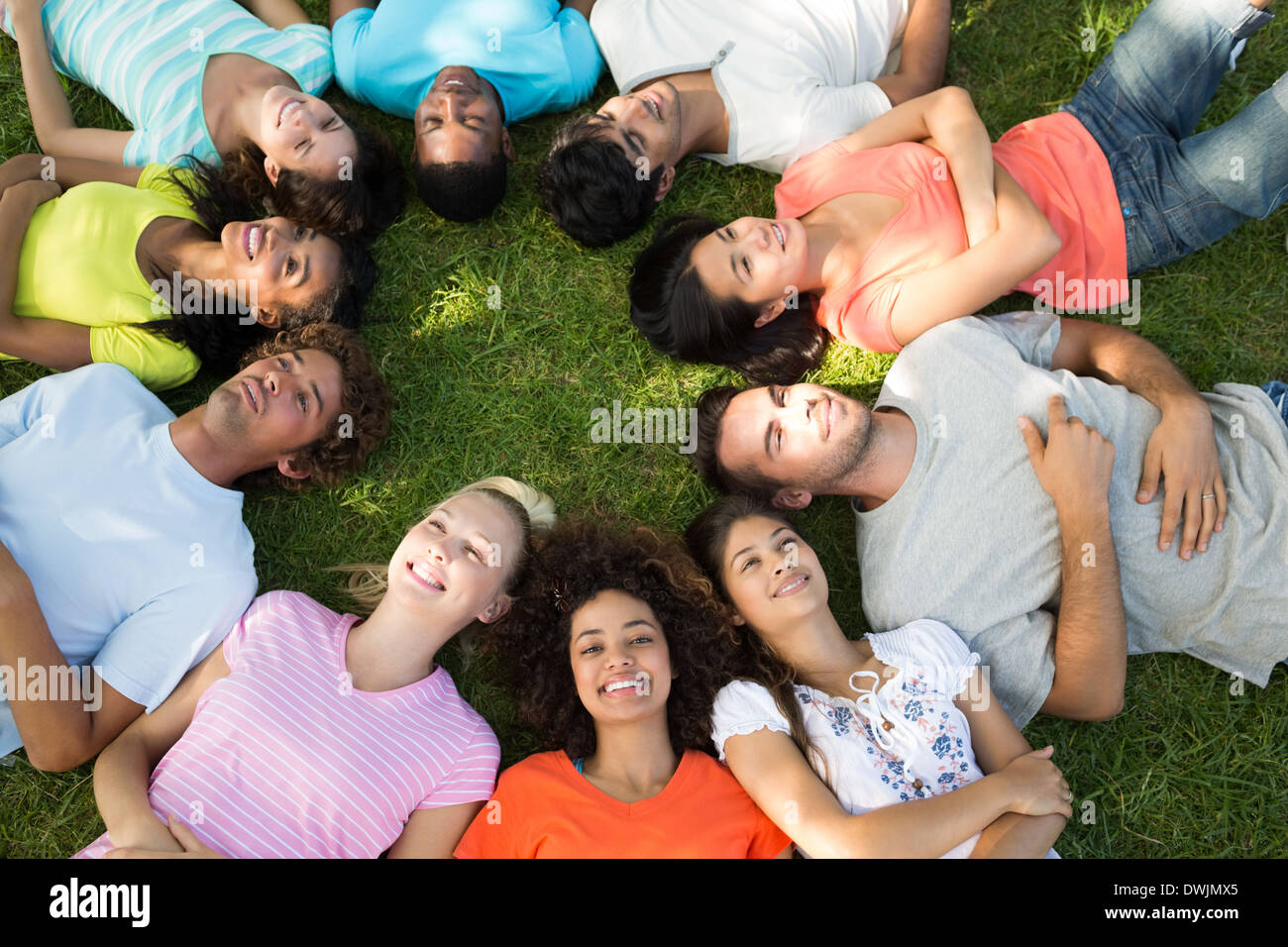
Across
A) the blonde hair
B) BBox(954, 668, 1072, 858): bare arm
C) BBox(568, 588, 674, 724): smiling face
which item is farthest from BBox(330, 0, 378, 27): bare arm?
BBox(954, 668, 1072, 858): bare arm

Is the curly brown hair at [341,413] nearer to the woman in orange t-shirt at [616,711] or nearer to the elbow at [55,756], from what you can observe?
the woman in orange t-shirt at [616,711]

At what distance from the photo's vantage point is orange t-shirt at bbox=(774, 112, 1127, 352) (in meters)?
3.97

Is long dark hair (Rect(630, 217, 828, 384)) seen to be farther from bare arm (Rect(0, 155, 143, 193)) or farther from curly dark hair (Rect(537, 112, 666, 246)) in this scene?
bare arm (Rect(0, 155, 143, 193))

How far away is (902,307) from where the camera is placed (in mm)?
3916

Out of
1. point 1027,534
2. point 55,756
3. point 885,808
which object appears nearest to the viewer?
point 885,808

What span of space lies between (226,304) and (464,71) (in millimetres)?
1489

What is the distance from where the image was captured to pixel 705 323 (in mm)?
4043

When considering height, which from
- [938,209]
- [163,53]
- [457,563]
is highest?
[163,53]

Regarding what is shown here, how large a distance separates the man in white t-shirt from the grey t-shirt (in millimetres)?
1269

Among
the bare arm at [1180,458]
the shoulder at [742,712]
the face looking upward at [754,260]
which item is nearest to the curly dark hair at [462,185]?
the face looking upward at [754,260]

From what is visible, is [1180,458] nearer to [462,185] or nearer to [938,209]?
[938,209]

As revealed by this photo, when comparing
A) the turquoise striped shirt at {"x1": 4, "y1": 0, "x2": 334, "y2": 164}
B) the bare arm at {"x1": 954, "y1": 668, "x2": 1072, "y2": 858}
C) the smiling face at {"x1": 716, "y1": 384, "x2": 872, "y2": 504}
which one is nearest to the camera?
the bare arm at {"x1": 954, "y1": 668, "x2": 1072, "y2": 858}

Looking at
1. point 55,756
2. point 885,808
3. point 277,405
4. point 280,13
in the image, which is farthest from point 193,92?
point 885,808

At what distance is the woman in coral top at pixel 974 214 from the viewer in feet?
12.7
